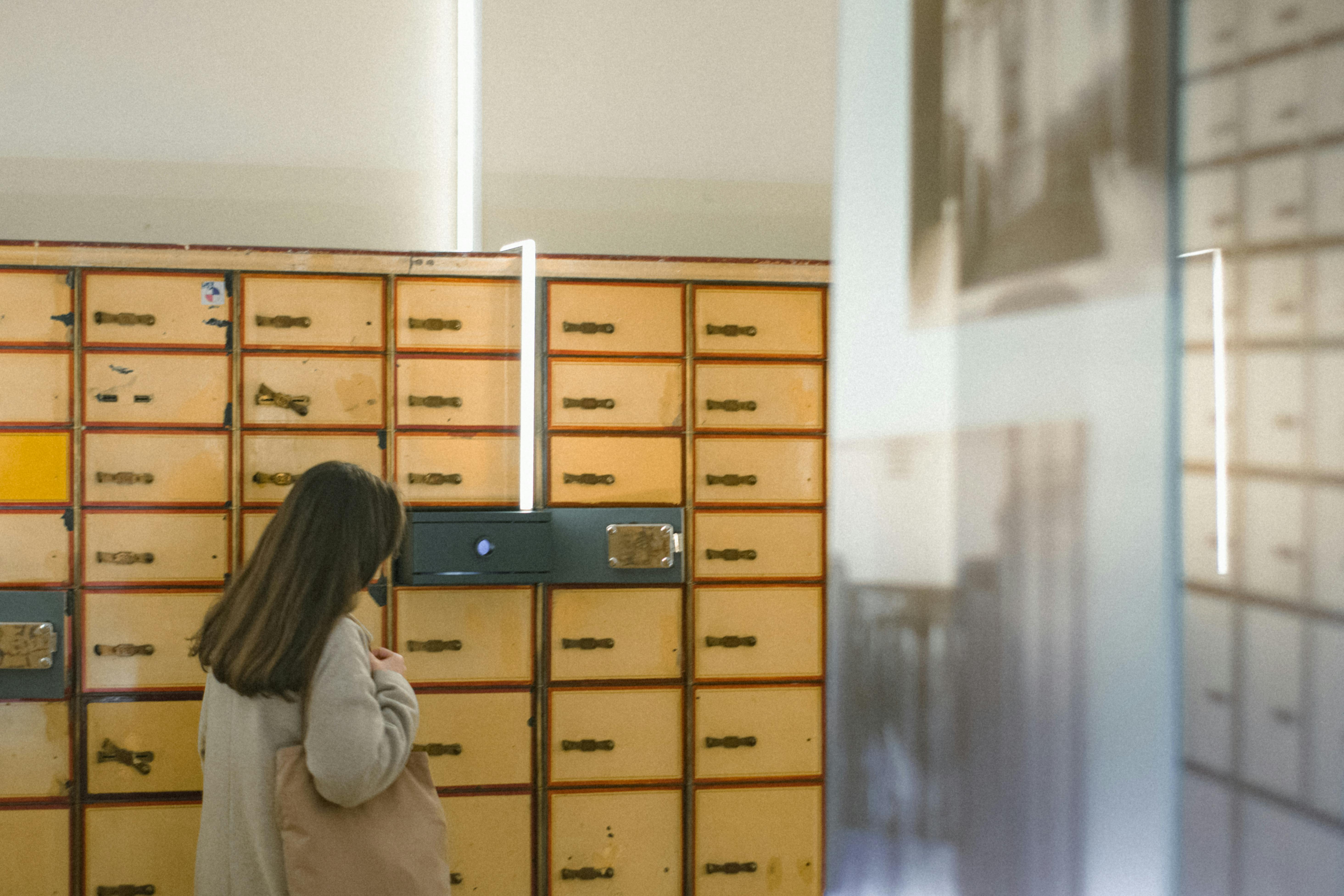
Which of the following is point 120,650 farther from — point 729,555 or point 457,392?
point 729,555

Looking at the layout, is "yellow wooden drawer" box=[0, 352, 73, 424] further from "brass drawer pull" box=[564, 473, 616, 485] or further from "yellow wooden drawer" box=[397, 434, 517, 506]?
"brass drawer pull" box=[564, 473, 616, 485]

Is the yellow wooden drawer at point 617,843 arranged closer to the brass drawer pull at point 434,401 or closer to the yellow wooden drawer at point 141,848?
the yellow wooden drawer at point 141,848

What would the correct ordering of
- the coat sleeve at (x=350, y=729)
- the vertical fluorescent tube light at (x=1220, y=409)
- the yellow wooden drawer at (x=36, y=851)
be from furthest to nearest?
1. the yellow wooden drawer at (x=36, y=851)
2. the coat sleeve at (x=350, y=729)
3. the vertical fluorescent tube light at (x=1220, y=409)

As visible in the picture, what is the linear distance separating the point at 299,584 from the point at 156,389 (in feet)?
5.78

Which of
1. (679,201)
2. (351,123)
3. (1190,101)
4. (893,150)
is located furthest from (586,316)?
(1190,101)

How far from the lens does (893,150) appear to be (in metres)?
0.85

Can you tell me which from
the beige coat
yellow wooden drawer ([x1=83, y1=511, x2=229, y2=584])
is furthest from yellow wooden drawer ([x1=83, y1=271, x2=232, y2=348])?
the beige coat

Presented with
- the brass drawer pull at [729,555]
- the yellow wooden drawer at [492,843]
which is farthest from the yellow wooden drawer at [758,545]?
the yellow wooden drawer at [492,843]

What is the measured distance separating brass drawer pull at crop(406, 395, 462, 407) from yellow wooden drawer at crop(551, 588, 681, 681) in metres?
0.61

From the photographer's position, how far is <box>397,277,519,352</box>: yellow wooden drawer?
2.76 meters

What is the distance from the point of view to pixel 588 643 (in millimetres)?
2797

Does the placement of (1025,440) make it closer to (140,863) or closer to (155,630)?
(155,630)

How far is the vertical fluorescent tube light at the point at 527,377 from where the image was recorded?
271 cm

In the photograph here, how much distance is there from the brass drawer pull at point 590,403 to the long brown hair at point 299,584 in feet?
4.98
